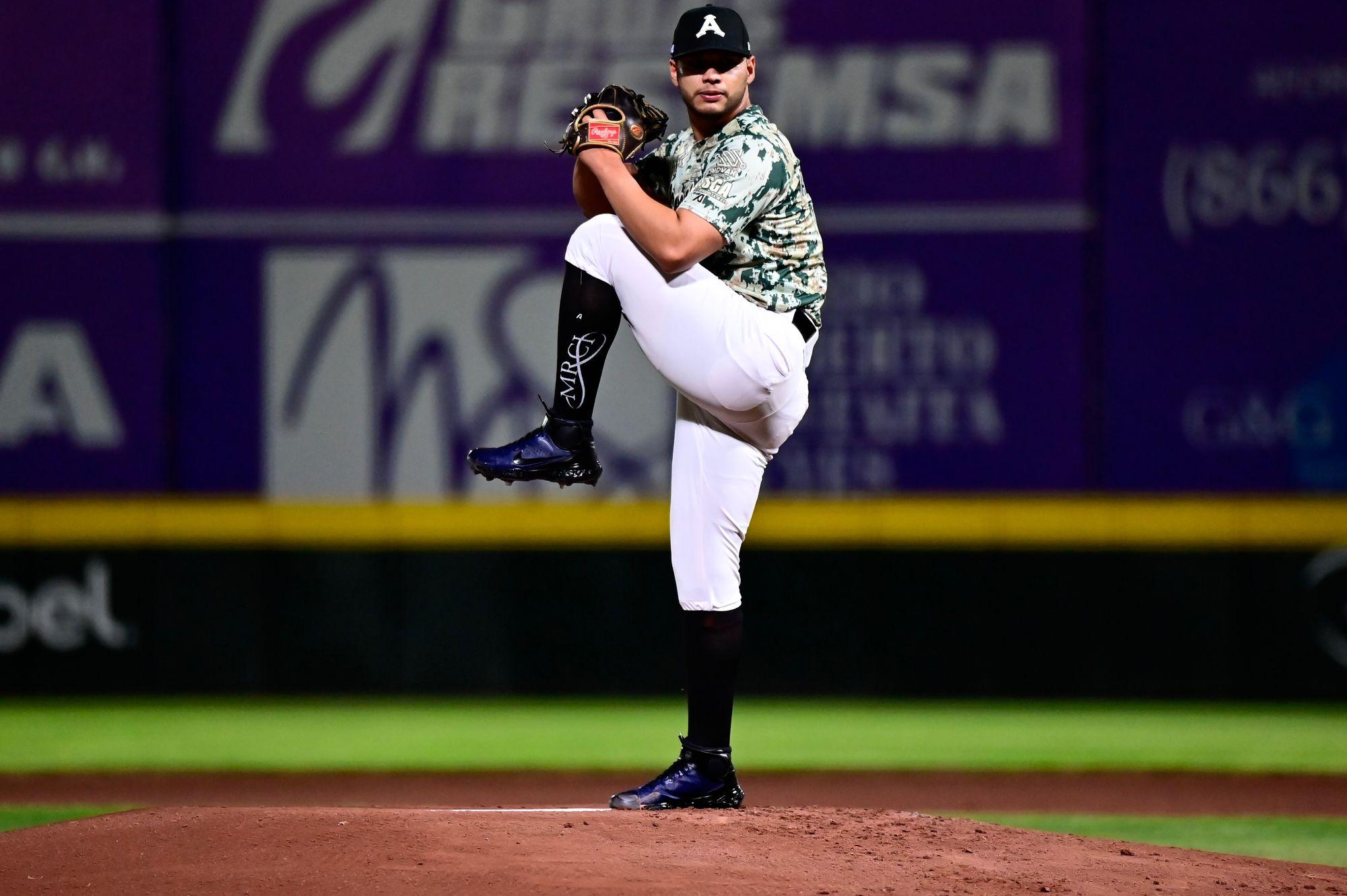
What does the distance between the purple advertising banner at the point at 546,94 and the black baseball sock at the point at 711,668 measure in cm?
479

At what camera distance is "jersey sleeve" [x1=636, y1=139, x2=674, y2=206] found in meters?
4.23

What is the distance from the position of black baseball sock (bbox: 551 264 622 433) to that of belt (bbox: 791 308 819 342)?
0.42m

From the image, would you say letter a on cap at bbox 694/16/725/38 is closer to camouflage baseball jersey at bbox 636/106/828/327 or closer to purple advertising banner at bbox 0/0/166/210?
camouflage baseball jersey at bbox 636/106/828/327

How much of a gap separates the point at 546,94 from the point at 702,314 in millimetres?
5110

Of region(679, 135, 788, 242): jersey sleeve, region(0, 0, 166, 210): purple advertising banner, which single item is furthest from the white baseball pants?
region(0, 0, 166, 210): purple advertising banner

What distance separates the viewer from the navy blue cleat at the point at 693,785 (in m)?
4.00

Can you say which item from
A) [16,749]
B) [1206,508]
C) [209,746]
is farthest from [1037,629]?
[16,749]

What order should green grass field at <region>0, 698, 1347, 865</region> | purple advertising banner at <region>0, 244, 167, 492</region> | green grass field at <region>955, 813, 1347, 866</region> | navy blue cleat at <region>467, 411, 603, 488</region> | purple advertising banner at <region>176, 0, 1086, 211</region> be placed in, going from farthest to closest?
purple advertising banner at <region>0, 244, 167, 492</region> < purple advertising banner at <region>176, 0, 1086, 211</region> < green grass field at <region>0, 698, 1347, 865</region> < green grass field at <region>955, 813, 1347, 866</region> < navy blue cleat at <region>467, 411, 603, 488</region>

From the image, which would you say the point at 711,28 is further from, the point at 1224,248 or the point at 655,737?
the point at 1224,248

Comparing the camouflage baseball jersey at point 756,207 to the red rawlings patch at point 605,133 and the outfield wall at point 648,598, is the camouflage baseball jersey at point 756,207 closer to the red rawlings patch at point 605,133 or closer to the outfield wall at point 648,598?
the red rawlings patch at point 605,133

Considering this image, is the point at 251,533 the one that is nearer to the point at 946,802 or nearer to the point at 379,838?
the point at 946,802

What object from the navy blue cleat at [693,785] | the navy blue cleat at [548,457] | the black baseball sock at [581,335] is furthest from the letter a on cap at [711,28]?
the navy blue cleat at [693,785]


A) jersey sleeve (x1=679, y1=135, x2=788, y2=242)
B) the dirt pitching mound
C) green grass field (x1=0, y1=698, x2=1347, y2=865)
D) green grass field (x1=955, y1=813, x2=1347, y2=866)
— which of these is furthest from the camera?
green grass field (x1=0, y1=698, x2=1347, y2=865)

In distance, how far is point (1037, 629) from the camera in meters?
8.28
